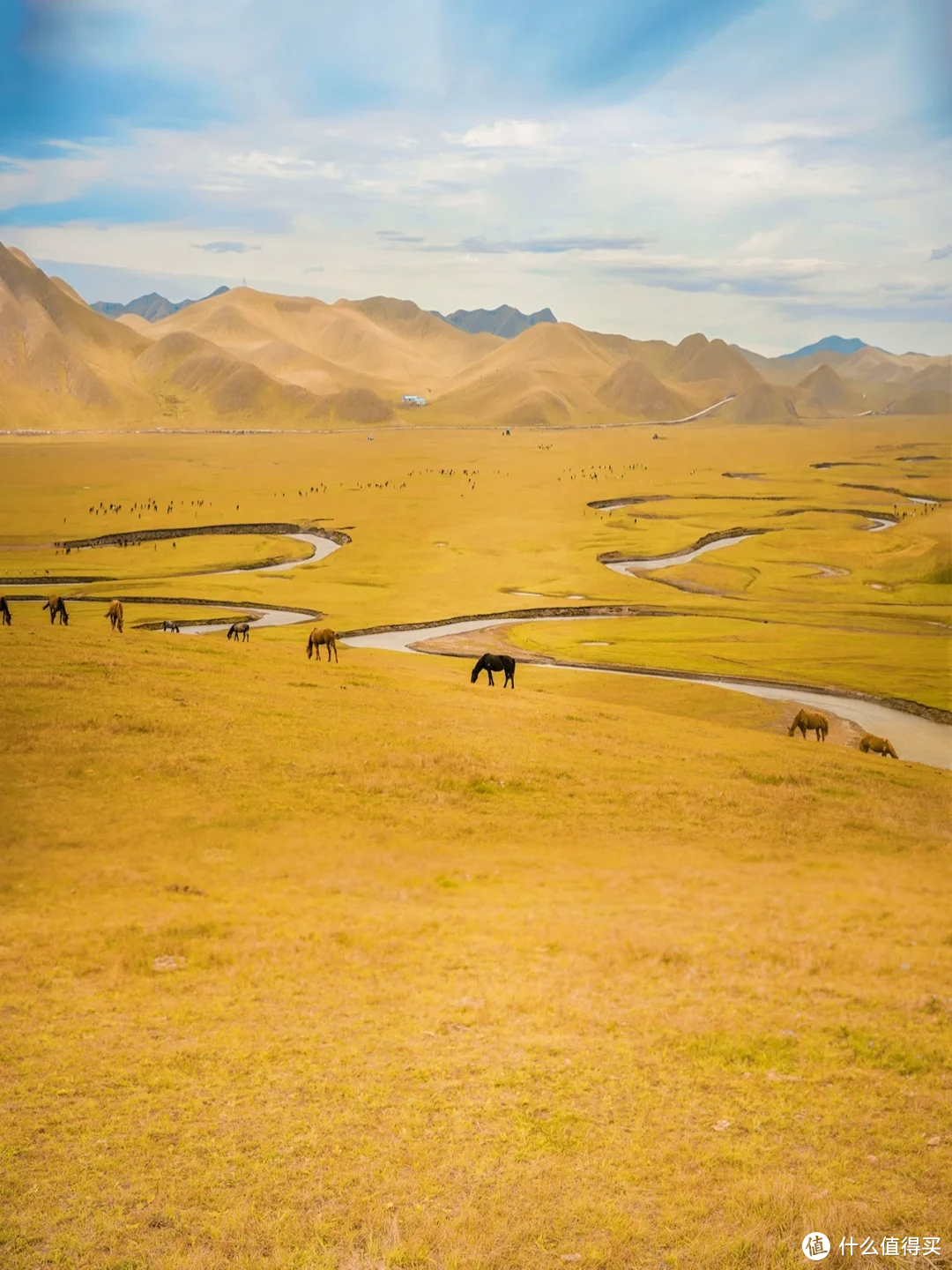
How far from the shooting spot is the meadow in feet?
41.0

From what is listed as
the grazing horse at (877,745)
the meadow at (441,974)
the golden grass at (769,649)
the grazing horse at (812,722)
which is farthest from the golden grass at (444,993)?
the golden grass at (769,649)

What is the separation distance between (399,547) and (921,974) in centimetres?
10619

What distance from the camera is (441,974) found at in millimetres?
19750

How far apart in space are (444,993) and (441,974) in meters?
0.99

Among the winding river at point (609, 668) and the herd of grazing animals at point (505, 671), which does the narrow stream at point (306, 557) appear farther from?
the herd of grazing animals at point (505, 671)

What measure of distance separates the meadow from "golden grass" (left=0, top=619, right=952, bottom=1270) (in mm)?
72

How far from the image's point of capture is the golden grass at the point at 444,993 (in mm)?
12453

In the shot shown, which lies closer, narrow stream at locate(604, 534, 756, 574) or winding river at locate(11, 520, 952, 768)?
winding river at locate(11, 520, 952, 768)

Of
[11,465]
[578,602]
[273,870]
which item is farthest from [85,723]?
[11,465]

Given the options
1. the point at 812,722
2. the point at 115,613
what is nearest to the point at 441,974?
the point at 812,722

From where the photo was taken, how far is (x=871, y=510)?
159625 mm

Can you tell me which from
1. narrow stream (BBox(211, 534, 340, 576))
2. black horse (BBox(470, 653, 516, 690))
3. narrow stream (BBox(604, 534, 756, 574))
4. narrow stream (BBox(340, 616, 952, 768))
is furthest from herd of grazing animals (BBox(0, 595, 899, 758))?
narrow stream (BBox(604, 534, 756, 574))

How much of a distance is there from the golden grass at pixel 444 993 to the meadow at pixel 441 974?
72 mm

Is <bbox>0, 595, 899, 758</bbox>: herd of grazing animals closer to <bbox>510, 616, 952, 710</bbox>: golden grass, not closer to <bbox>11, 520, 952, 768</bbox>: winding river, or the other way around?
<bbox>11, 520, 952, 768</bbox>: winding river
